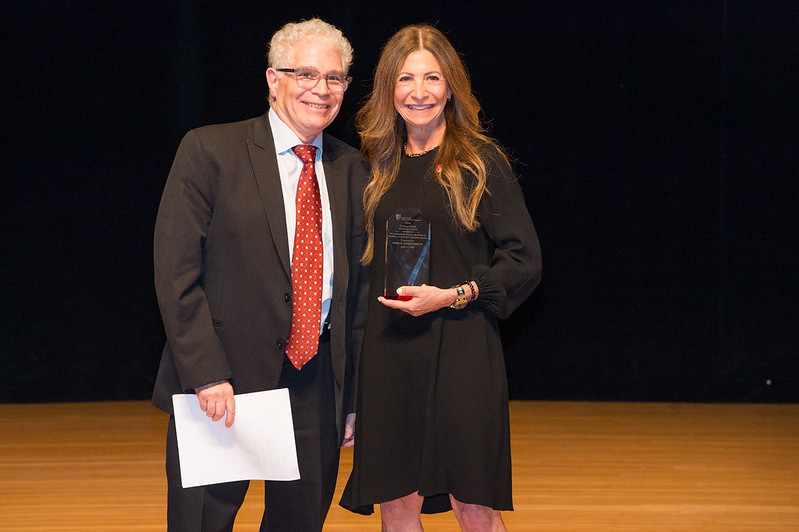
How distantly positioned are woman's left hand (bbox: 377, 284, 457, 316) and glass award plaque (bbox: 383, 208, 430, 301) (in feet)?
0.12

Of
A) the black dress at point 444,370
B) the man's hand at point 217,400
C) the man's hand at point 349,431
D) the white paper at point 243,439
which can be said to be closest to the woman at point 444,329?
the black dress at point 444,370

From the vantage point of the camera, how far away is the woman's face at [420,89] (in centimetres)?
228

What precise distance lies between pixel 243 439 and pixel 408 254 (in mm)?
609

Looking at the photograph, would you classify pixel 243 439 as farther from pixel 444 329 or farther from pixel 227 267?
pixel 444 329

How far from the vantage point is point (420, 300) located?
84.9 inches

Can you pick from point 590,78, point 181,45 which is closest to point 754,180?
point 590,78

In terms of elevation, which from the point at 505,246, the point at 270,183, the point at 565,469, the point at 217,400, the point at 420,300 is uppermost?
the point at 270,183

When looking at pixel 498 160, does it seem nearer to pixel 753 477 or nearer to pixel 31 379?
pixel 753 477

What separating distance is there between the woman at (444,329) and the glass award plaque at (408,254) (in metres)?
0.06

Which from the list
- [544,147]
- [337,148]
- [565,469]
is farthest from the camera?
[544,147]

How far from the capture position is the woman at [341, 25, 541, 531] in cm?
225

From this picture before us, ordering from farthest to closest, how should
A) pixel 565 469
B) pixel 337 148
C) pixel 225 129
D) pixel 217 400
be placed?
pixel 565 469
pixel 337 148
pixel 225 129
pixel 217 400

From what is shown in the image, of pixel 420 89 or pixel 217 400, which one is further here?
pixel 420 89

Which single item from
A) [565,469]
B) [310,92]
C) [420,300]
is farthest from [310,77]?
[565,469]
